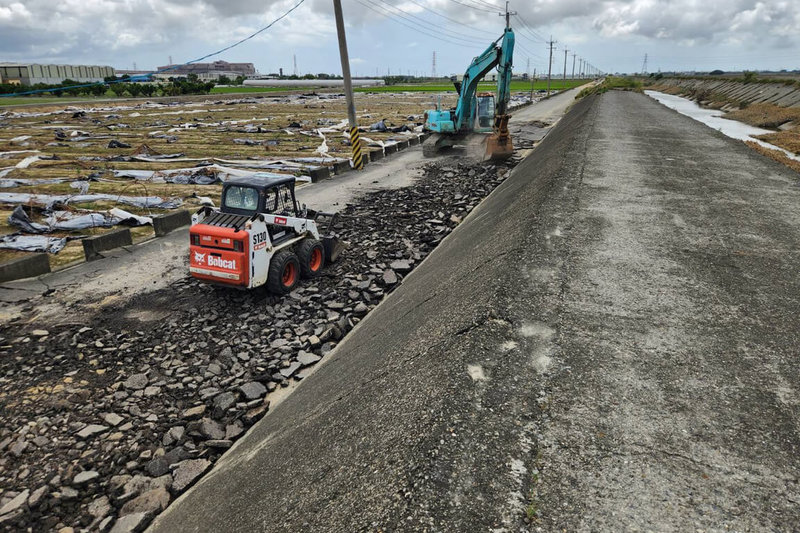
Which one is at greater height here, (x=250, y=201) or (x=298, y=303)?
(x=250, y=201)

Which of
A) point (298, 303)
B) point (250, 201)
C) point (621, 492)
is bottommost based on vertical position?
point (298, 303)

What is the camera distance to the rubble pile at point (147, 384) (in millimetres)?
5203

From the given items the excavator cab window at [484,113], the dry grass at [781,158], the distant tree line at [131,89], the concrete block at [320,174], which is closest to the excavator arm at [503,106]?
the excavator cab window at [484,113]

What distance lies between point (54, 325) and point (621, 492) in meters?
9.49

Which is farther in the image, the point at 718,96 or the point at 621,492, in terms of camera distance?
the point at 718,96

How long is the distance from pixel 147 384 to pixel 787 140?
2736 cm

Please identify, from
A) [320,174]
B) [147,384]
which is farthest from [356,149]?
[147,384]

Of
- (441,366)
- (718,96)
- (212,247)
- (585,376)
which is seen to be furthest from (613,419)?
(718,96)

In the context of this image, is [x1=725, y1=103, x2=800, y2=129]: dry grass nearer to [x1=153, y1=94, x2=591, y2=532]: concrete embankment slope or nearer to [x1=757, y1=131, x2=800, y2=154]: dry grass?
[x1=757, y1=131, x2=800, y2=154]: dry grass

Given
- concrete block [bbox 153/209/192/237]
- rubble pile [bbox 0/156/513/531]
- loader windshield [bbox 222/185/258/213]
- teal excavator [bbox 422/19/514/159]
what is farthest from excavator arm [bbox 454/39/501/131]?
loader windshield [bbox 222/185/258/213]

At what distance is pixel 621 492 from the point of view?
129 inches

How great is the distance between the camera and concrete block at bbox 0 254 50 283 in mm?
9788

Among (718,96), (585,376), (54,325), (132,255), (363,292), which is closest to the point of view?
(585,376)

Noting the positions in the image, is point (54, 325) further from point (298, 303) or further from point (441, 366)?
point (441, 366)
